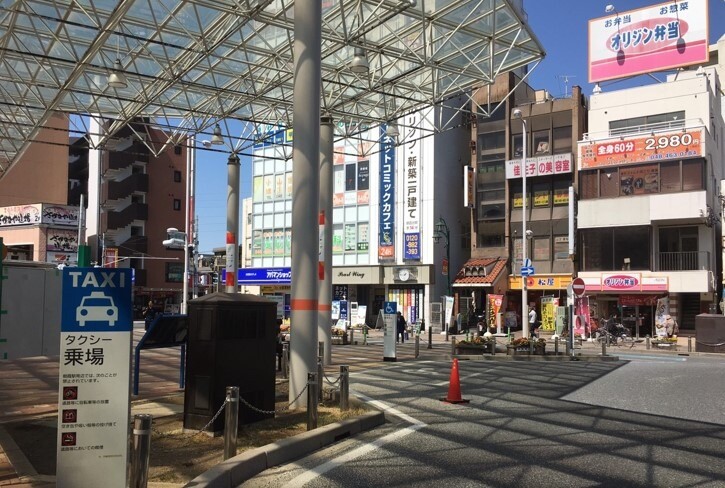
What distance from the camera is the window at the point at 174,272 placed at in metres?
62.4

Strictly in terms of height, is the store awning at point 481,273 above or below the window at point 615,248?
below

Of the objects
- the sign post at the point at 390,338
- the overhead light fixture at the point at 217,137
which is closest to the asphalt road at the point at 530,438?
the sign post at the point at 390,338

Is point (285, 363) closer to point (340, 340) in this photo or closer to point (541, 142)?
point (340, 340)

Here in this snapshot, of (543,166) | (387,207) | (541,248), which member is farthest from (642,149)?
(387,207)

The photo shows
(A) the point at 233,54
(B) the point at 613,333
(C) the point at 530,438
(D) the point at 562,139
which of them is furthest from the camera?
(D) the point at 562,139

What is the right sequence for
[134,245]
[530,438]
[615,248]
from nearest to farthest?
[530,438]
[615,248]
[134,245]

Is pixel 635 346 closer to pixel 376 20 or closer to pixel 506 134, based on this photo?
pixel 506 134

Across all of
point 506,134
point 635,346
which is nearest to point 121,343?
point 635,346

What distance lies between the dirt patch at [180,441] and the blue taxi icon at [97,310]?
6.11 feet

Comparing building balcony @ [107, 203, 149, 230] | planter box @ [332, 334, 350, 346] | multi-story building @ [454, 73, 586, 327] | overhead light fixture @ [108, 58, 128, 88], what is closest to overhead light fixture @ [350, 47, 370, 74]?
overhead light fixture @ [108, 58, 128, 88]

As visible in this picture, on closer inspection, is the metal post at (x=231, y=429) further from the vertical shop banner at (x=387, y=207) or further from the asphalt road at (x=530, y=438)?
the vertical shop banner at (x=387, y=207)

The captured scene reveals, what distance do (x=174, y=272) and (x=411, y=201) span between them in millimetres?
28694

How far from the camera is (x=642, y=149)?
119 ft

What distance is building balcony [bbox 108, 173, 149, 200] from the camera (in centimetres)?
5861
